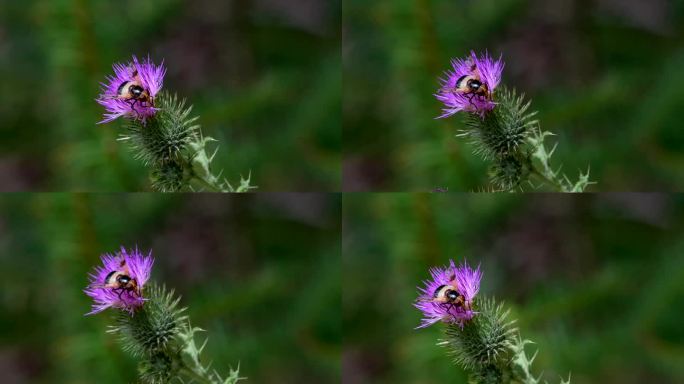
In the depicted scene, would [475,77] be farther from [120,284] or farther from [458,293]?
[120,284]

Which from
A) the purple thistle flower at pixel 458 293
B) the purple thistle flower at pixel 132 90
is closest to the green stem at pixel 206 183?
the purple thistle flower at pixel 132 90

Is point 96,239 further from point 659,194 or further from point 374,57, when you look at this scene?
point 659,194

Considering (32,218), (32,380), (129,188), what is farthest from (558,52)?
(32,380)

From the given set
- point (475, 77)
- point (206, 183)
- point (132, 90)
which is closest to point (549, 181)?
point (475, 77)

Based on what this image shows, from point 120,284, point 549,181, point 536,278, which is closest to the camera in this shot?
point 120,284

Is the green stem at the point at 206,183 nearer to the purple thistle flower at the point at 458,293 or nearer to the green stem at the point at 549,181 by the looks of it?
the purple thistle flower at the point at 458,293

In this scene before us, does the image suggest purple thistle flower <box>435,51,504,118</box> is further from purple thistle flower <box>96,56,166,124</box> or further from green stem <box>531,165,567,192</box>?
purple thistle flower <box>96,56,166,124</box>
